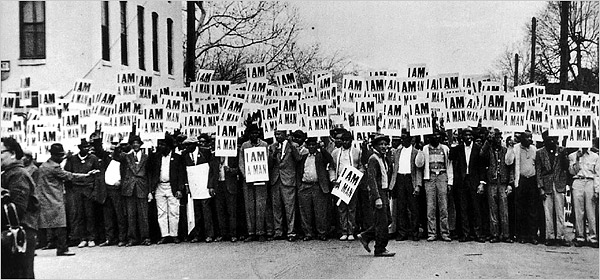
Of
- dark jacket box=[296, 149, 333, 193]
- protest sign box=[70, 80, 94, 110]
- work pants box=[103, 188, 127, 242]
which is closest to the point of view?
protest sign box=[70, 80, 94, 110]

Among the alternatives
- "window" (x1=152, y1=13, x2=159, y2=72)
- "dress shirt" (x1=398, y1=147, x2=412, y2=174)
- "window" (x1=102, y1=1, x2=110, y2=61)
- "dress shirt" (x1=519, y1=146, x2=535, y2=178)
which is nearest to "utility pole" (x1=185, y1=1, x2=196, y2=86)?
"window" (x1=152, y1=13, x2=159, y2=72)

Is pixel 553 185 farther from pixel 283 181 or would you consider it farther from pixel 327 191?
pixel 283 181

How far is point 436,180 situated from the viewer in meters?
11.4

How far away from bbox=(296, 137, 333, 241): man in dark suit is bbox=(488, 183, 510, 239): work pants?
2.43 meters

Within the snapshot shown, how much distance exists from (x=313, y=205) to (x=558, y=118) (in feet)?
12.4

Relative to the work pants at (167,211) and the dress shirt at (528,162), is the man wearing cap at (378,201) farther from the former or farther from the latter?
the work pants at (167,211)

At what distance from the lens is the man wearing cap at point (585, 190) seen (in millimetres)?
10633

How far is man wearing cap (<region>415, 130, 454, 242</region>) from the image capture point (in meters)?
11.3

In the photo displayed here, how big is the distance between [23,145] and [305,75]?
7388 mm

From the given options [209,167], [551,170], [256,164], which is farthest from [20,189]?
[551,170]

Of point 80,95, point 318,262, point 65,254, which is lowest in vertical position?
point 318,262

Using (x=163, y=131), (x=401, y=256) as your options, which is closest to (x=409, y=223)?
(x=401, y=256)

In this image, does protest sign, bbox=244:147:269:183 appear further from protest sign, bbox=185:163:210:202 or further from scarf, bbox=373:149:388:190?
scarf, bbox=373:149:388:190

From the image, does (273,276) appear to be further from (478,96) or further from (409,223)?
(478,96)
